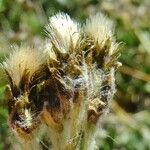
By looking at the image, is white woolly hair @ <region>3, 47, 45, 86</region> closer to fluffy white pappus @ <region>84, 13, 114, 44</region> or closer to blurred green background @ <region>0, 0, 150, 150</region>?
fluffy white pappus @ <region>84, 13, 114, 44</region>

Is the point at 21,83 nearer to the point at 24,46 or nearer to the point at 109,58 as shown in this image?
the point at 24,46

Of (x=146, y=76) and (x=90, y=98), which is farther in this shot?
(x=146, y=76)

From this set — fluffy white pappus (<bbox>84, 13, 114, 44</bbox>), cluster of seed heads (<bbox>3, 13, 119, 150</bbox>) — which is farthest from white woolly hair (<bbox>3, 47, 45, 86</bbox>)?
fluffy white pappus (<bbox>84, 13, 114, 44</bbox>)

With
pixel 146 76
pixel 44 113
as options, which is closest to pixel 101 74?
pixel 44 113

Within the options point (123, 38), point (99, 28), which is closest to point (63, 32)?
point (99, 28)

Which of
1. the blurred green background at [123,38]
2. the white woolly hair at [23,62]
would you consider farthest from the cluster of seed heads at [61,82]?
the blurred green background at [123,38]

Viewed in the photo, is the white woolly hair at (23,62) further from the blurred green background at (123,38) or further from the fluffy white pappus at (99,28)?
the blurred green background at (123,38)
